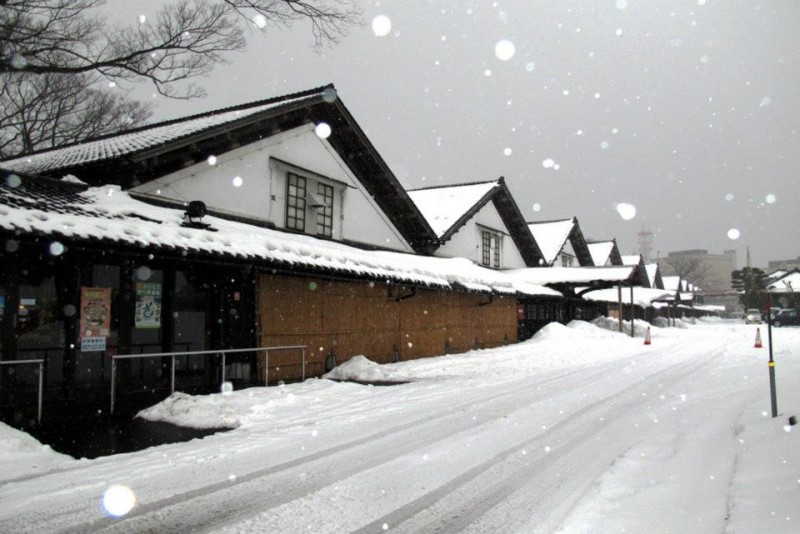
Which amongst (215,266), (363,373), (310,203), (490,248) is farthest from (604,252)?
(215,266)

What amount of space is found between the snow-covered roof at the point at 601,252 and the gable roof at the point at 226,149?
29.3 metres

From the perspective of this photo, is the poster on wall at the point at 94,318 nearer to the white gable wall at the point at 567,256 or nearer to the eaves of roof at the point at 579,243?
the white gable wall at the point at 567,256

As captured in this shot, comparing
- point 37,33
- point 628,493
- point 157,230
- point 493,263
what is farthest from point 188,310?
point 493,263

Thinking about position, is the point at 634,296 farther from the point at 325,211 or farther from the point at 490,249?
the point at 325,211

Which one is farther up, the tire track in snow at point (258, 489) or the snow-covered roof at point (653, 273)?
the snow-covered roof at point (653, 273)

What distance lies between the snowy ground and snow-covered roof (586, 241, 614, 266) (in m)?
37.9

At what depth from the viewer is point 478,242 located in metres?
26.5

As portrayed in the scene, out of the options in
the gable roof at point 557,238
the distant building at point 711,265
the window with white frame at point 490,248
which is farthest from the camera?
the distant building at point 711,265

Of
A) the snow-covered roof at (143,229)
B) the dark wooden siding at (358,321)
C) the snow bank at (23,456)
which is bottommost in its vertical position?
the snow bank at (23,456)

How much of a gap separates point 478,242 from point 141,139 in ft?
53.2

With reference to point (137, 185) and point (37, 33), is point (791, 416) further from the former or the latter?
point (37, 33)

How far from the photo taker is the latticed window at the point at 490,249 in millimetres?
27109

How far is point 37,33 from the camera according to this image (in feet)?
37.6

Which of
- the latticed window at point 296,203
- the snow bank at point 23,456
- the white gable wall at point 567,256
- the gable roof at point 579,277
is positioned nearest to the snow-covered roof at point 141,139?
the latticed window at point 296,203
